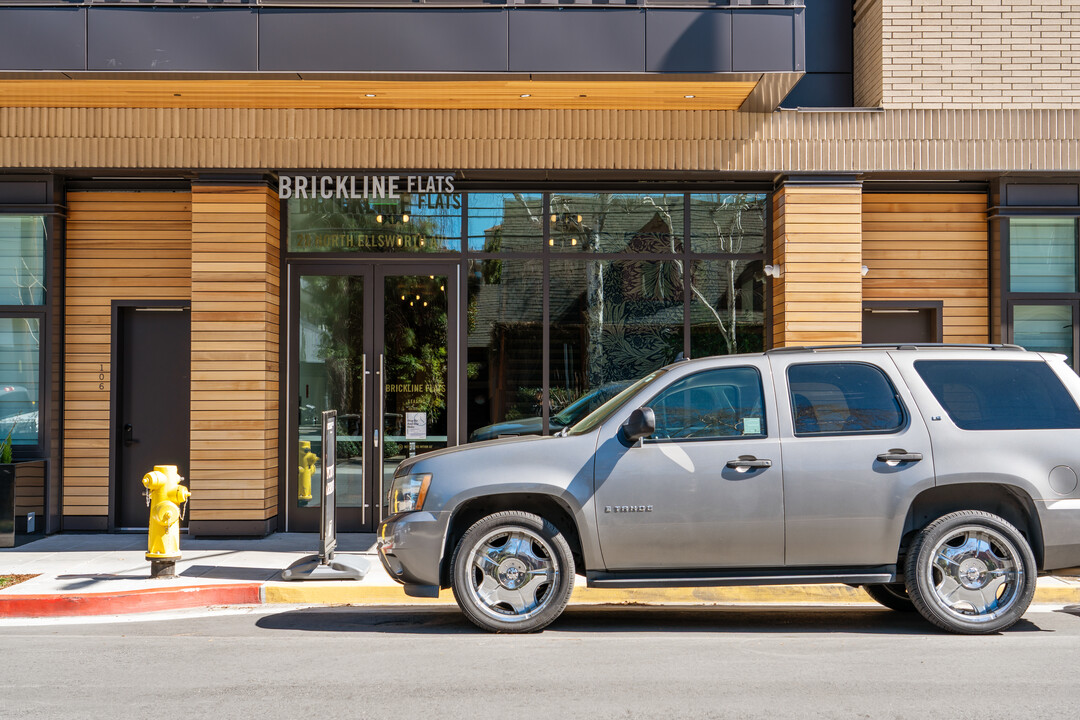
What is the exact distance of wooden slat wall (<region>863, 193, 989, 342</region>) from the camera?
11.0m

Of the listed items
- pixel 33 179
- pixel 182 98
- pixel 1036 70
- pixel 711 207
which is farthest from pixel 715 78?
pixel 33 179

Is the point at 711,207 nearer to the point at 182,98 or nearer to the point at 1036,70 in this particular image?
the point at 1036,70

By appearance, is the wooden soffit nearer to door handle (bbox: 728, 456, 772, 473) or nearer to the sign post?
the sign post

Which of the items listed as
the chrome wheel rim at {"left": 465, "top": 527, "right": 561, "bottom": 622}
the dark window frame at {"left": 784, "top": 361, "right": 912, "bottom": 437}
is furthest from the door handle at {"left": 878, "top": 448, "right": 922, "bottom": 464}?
the chrome wheel rim at {"left": 465, "top": 527, "right": 561, "bottom": 622}

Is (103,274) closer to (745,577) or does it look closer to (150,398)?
(150,398)

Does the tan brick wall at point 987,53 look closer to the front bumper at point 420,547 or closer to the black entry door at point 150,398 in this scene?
the front bumper at point 420,547

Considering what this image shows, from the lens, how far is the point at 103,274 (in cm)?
1092

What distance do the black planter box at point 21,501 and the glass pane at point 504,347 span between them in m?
4.78

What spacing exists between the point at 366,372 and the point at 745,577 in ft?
18.7

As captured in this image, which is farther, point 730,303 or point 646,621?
point 730,303

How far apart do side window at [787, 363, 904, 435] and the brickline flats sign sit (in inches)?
204

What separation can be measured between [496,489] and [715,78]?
4996mm

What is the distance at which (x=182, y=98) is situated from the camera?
32.4ft

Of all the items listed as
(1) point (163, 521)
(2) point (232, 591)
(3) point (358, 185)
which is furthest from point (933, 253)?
(1) point (163, 521)
